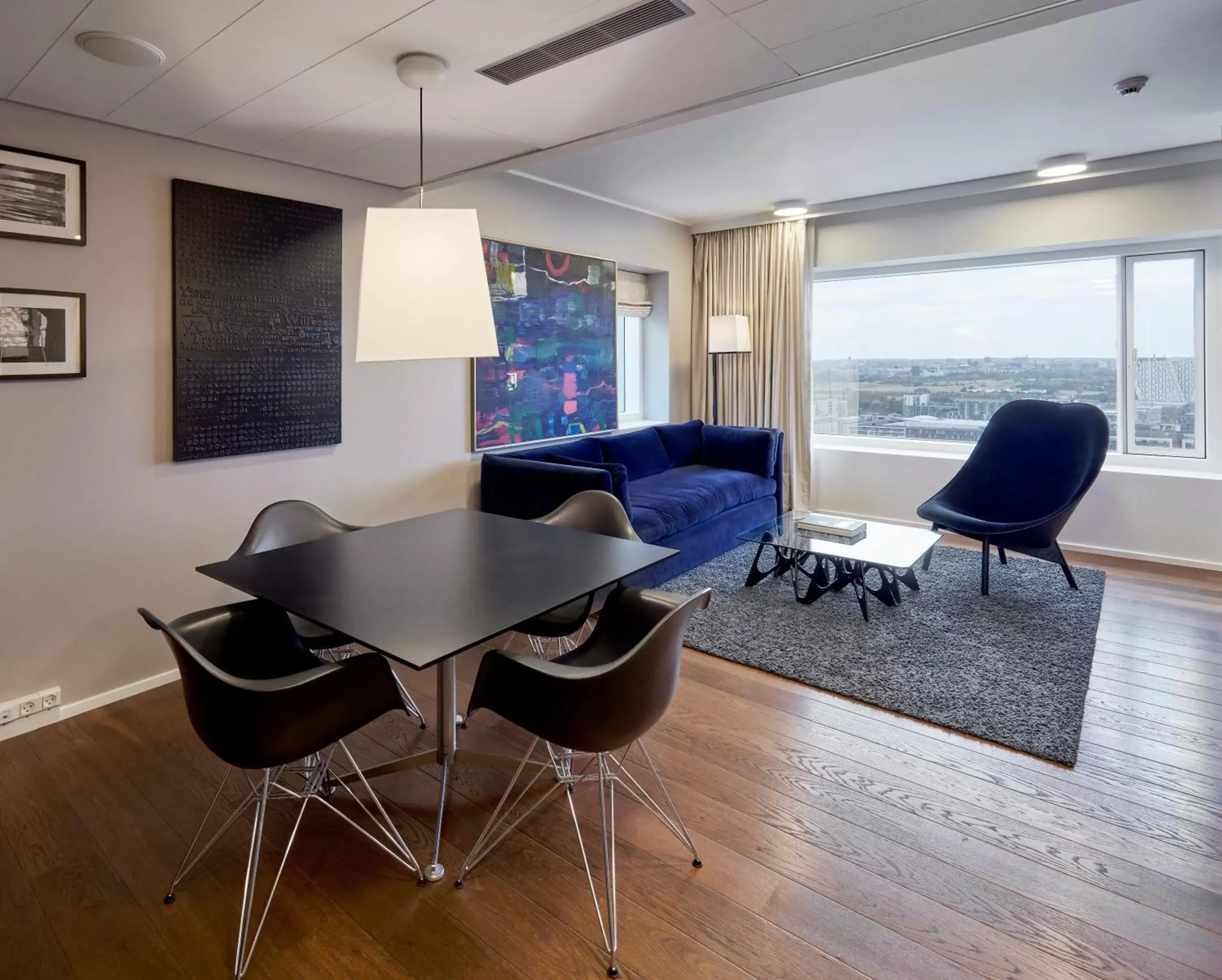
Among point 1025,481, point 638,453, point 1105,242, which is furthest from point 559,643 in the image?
point 1105,242

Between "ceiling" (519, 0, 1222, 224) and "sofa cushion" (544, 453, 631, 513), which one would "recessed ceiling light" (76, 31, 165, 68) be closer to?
"ceiling" (519, 0, 1222, 224)

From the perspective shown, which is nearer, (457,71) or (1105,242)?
(457,71)

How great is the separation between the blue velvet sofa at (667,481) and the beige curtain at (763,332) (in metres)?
0.30

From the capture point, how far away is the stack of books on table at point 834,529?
397cm

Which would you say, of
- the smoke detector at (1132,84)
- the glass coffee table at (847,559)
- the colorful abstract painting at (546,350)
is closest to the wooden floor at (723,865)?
the glass coffee table at (847,559)

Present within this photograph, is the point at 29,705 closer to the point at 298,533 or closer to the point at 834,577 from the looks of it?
the point at 298,533

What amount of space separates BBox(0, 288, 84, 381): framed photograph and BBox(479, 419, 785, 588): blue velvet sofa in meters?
2.04

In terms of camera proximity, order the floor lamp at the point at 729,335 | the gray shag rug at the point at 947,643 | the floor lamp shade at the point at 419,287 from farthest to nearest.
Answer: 1. the floor lamp at the point at 729,335
2. the gray shag rug at the point at 947,643
3. the floor lamp shade at the point at 419,287

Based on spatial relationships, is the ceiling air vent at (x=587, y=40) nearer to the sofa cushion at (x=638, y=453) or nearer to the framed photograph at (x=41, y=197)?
the framed photograph at (x=41, y=197)

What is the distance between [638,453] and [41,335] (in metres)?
3.46

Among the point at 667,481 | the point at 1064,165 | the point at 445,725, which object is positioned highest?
the point at 1064,165

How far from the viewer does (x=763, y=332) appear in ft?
19.4

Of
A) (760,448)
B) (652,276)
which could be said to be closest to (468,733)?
(760,448)

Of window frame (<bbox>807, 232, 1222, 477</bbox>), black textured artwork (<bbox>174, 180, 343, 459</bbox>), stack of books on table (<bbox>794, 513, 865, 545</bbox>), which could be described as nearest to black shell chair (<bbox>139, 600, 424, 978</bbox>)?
black textured artwork (<bbox>174, 180, 343, 459</bbox>)
